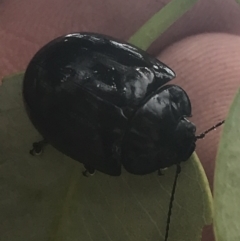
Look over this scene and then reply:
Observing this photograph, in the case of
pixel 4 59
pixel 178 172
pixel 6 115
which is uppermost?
pixel 178 172

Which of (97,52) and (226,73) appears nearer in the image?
(97,52)

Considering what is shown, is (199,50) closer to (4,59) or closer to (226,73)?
(226,73)

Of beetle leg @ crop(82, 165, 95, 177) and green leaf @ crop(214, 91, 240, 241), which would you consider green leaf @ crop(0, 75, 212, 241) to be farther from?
green leaf @ crop(214, 91, 240, 241)

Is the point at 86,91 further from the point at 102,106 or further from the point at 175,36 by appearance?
the point at 175,36

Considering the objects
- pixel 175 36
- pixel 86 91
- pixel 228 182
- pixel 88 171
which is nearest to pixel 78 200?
pixel 88 171

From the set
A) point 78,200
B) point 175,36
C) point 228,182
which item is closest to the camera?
point 228,182

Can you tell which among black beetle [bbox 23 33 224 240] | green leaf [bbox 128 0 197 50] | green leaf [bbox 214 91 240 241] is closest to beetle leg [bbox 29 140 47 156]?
black beetle [bbox 23 33 224 240]

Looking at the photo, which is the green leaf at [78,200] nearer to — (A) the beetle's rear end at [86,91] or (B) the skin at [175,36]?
(A) the beetle's rear end at [86,91]

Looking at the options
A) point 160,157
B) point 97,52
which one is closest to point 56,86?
point 97,52
